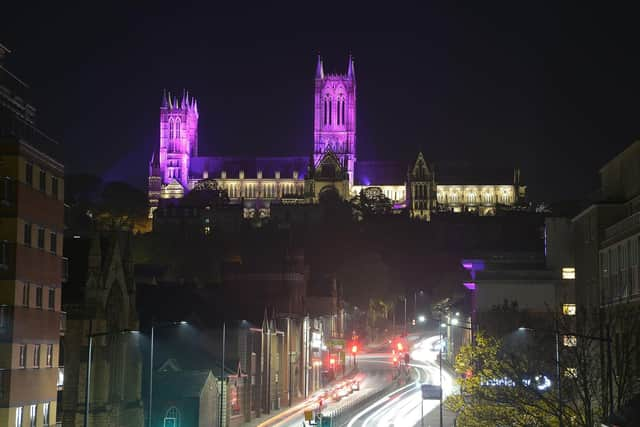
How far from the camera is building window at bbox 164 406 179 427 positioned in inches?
2881

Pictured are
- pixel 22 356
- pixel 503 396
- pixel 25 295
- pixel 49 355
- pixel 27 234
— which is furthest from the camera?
pixel 49 355

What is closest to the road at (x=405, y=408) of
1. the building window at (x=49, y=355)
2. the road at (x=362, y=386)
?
the road at (x=362, y=386)

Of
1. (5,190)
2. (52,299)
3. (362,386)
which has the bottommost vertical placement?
(362,386)

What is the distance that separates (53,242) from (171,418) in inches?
795

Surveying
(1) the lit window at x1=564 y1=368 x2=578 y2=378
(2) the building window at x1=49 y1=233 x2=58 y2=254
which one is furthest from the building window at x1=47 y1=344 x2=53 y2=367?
(1) the lit window at x1=564 y1=368 x2=578 y2=378

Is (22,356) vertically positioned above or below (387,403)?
above

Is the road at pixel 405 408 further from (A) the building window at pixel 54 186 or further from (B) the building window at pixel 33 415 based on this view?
(A) the building window at pixel 54 186

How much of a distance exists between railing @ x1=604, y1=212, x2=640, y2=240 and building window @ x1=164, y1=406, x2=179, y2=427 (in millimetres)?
30374

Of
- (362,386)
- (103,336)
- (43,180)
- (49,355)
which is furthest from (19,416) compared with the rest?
(362,386)

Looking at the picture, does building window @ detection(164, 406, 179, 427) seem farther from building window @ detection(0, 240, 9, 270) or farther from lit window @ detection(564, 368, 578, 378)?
lit window @ detection(564, 368, 578, 378)

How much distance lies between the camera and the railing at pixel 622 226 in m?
52.0

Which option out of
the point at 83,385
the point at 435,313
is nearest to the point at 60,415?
the point at 83,385

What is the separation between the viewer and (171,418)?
73312 millimetres

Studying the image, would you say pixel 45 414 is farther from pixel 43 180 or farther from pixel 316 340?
pixel 316 340
